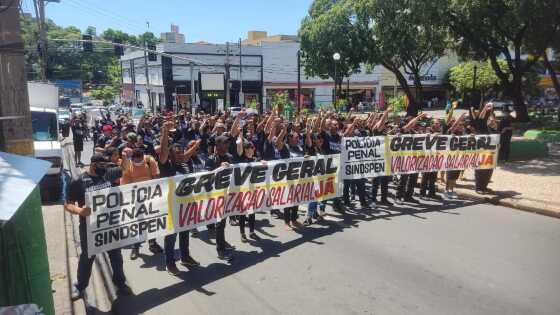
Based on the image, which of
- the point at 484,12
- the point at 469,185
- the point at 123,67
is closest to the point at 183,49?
the point at 123,67

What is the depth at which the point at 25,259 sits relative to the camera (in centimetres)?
360

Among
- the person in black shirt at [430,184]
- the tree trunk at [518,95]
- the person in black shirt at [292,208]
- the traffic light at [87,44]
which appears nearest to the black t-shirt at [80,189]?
the person in black shirt at [292,208]

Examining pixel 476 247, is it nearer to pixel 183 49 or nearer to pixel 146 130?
pixel 146 130

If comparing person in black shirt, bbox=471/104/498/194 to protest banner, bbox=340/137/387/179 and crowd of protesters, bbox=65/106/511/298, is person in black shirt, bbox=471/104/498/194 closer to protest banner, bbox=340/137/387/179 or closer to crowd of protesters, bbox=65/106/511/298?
crowd of protesters, bbox=65/106/511/298

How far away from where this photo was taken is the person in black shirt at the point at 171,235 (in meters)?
6.41

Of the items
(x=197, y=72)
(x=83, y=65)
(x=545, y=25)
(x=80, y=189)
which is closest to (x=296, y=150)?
(x=80, y=189)

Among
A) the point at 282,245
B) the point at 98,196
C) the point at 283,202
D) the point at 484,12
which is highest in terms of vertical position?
the point at 484,12

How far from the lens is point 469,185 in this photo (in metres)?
11.7

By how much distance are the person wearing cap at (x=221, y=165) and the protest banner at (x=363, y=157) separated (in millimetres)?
2821

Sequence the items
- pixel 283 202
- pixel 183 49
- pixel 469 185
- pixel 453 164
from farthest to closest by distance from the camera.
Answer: pixel 183 49 → pixel 469 185 → pixel 453 164 → pixel 283 202

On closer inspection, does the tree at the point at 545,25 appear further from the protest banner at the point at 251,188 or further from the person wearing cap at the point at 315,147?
the protest banner at the point at 251,188

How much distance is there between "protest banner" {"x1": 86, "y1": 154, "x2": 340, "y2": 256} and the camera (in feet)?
18.8

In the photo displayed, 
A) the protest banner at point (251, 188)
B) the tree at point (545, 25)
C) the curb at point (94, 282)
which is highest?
the tree at point (545, 25)

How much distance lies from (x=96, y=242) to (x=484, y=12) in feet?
59.1
